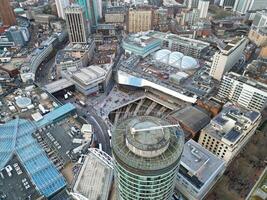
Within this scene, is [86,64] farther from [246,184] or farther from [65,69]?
[246,184]

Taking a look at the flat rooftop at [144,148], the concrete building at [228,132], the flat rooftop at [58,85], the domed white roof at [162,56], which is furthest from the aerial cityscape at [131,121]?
the flat rooftop at [58,85]

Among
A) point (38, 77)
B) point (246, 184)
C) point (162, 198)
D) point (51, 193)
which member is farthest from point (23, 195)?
point (38, 77)

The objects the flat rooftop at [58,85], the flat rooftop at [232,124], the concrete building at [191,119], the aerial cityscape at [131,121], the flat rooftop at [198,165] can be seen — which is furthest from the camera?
the flat rooftop at [58,85]

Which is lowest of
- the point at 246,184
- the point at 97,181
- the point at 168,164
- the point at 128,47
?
the point at 246,184

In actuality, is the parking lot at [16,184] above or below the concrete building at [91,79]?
below

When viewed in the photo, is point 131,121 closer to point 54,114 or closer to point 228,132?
point 228,132

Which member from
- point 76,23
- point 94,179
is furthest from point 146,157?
point 76,23

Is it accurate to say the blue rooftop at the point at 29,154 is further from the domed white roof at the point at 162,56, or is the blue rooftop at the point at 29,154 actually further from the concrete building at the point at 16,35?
the concrete building at the point at 16,35
